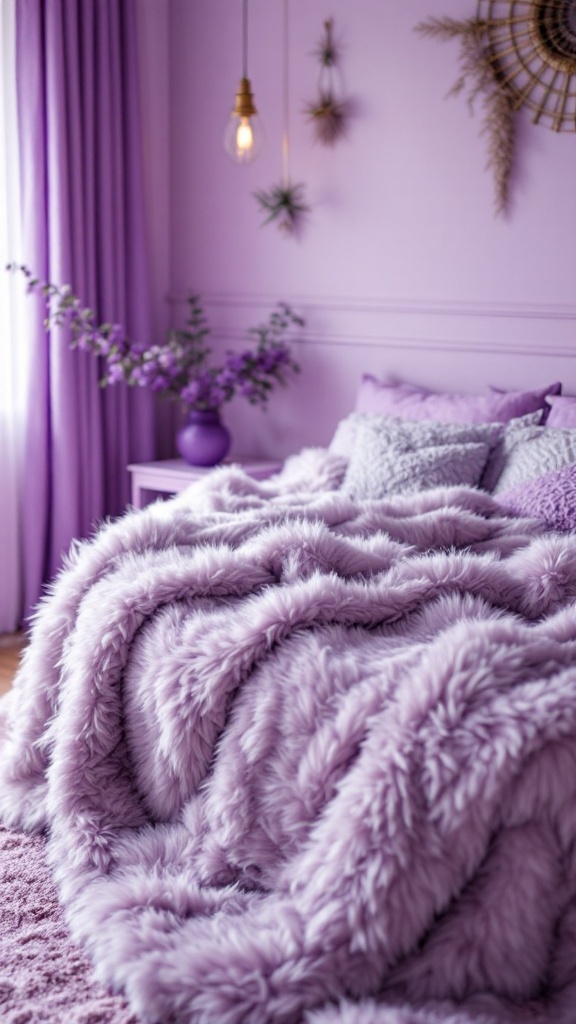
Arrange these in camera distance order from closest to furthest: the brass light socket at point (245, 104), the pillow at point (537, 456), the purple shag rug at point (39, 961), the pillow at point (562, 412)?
1. the purple shag rug at point (39, 961)
2. the pillow at point (537, 456)
3. the pillow at point (562, 412)
4. the brass light socket at point (245, 104)

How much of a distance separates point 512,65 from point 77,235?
1.53 meters

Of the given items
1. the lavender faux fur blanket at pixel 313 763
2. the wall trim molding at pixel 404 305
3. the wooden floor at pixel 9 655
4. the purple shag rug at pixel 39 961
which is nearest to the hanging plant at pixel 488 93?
the wall trim molding at pixel 404 305

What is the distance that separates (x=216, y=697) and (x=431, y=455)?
4.31ft

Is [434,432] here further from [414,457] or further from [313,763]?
[313,763]

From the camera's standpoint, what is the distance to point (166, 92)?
4355 mm

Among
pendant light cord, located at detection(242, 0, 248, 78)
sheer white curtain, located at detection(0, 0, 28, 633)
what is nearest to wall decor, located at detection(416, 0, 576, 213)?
pendant light cord, located at detection(242, 0, 248, 78)

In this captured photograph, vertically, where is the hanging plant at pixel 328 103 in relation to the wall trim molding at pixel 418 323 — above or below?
above

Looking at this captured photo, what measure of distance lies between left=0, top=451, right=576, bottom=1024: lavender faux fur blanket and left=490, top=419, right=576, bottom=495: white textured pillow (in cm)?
42

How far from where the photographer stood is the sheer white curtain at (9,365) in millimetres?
3650

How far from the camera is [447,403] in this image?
137 inches

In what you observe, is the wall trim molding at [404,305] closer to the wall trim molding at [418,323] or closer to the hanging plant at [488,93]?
the wall trim molding at [418,323]

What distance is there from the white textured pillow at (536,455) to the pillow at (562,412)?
0.07m

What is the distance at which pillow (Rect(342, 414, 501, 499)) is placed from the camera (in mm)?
3055

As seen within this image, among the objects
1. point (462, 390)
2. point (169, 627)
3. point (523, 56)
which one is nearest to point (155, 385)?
point (462, 390)
